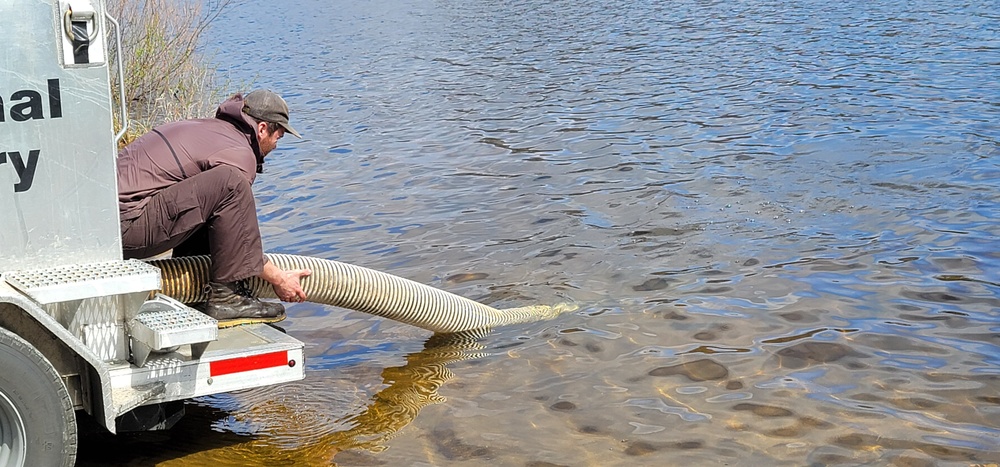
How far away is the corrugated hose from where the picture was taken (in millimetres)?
5480

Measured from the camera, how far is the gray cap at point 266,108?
573cm

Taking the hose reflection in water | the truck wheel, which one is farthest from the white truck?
the hose reflection in water

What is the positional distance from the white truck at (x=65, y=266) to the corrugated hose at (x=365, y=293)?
2.66 ft

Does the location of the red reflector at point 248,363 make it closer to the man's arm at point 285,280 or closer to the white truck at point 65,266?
the white truck at point 65,266

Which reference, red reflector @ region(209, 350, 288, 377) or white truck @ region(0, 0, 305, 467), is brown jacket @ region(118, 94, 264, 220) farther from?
red reflector @ region(209, 350, 288, 377)

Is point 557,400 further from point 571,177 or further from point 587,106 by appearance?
point 587,106

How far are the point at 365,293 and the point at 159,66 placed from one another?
942cm

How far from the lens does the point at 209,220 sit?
5.30 meters

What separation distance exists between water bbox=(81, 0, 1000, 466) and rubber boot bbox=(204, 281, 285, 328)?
0.71 m

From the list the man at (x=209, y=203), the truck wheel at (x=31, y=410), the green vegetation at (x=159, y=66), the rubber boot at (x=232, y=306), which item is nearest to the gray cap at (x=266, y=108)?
the man at (x=209, y=203)

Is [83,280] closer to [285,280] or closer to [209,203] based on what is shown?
[209,203]

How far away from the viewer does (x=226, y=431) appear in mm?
5812

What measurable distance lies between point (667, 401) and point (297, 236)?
17.3 feet

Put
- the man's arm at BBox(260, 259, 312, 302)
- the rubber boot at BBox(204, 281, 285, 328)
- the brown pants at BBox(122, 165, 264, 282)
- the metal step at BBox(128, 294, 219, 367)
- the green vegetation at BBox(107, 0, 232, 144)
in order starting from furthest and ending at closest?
the green vegetation at BBox(107, 0, 232, 144), the man's arm at BBox(260, 259, 312, 302), the rubber boot at BBox(204, 281, 285, 328), the brown pants at BBox(122, 165, 264, 282), the metal step at BBox(128, 294, 219, 367)
